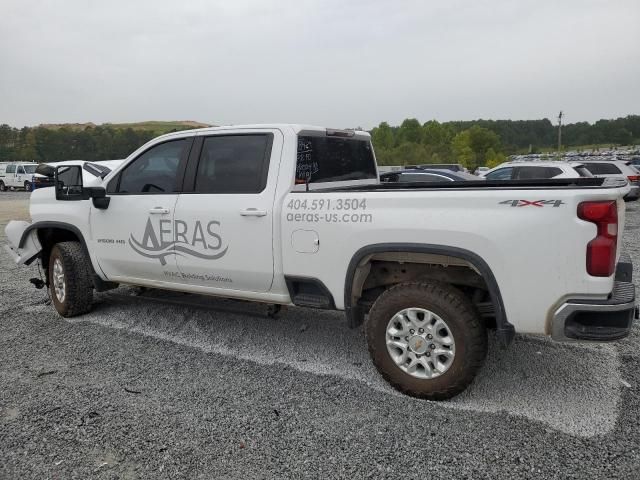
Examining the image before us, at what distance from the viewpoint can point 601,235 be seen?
292 cm

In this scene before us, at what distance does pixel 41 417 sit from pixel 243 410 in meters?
1.28

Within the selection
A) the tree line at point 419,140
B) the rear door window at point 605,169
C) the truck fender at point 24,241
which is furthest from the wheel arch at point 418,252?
the tree line at point 419,140

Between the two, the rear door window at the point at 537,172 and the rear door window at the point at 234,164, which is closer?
the rear door window at the point at 234,164

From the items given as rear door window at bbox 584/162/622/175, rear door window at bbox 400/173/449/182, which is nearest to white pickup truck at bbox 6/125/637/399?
rear door window at bbox 400/173/449/182

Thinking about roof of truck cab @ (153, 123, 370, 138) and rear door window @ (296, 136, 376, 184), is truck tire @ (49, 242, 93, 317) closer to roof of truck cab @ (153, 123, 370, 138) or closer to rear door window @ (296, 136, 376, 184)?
roof of truck cab @ (153, 123, 370, 138)

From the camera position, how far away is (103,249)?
502cm

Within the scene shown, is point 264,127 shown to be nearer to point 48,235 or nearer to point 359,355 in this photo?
point 359,355

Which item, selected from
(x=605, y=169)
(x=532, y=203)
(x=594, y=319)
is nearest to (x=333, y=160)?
(x=532, y=203)

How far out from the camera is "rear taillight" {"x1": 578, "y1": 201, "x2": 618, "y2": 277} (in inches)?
114

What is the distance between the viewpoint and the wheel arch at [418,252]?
319 centimetres

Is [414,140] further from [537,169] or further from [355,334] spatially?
[355,334]

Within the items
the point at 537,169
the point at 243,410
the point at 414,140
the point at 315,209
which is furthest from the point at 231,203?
the point at 414,140

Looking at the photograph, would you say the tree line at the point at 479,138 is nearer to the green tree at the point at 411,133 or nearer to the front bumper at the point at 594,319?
the green tree at the point at 411,133

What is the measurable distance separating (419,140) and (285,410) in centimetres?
9758
